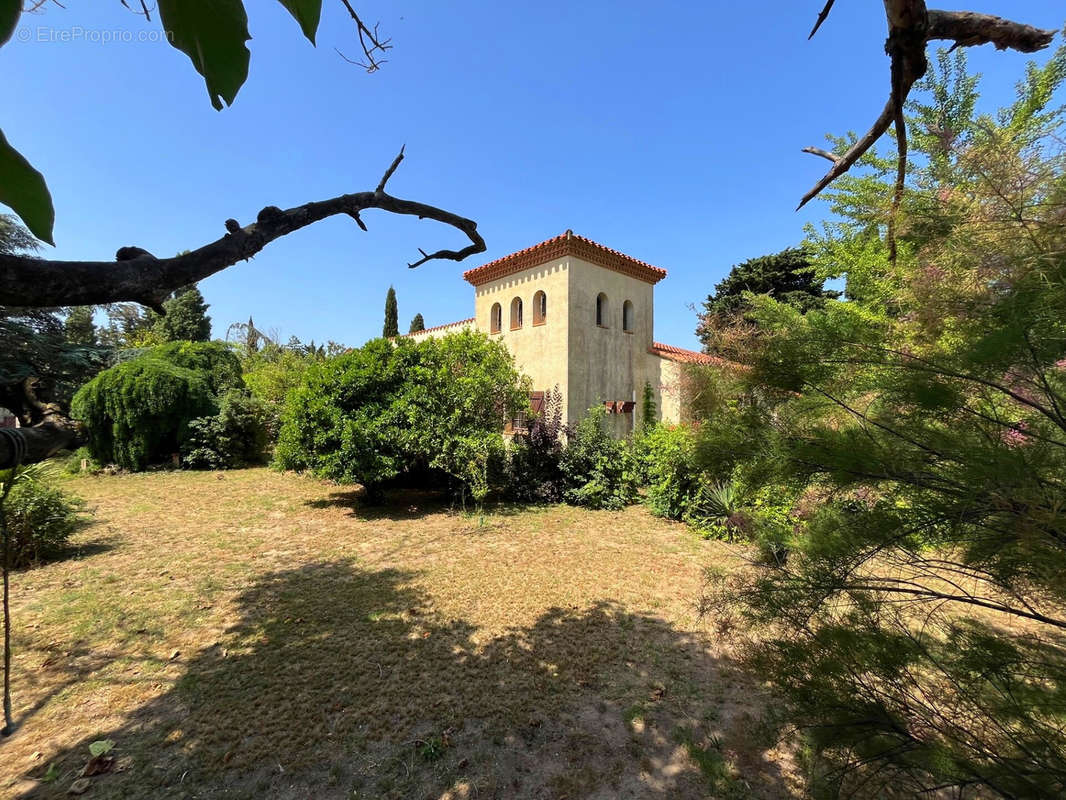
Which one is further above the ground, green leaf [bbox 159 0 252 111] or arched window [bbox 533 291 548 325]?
arched window [bbox 533 291 548 325]

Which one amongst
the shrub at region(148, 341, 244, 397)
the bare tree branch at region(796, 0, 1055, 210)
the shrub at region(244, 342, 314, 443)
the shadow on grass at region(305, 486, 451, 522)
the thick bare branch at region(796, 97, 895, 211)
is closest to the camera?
the bare tree branch at region(796, 0, 1055, 210)

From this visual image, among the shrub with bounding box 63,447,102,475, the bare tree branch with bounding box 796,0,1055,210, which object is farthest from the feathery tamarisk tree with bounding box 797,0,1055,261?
the shrub with bounding box 63,447,102,475

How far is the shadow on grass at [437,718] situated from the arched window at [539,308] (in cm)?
960

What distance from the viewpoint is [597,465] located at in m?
9.41

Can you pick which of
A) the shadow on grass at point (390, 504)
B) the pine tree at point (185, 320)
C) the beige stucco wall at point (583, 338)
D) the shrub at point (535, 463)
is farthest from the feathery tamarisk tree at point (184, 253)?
the pine tree at point (185, 320)

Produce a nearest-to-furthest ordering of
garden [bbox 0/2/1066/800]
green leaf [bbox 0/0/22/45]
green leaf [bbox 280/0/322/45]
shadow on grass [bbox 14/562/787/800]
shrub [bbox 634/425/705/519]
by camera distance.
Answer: green leaf [bbox 0/0/22/45], green leaf [bbox 280/0/322/45], garden [bbox 0/2/1066/800], shadow on grass [bbox 14/562/787/800], shrub [bbox 634/425/705/519]

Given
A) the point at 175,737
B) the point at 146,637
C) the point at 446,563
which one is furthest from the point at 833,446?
the point at 146,637

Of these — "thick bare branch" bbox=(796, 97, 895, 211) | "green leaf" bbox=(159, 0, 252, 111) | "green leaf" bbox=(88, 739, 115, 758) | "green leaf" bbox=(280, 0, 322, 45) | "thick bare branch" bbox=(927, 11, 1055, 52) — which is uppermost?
"thick bare branch" bbox=(927, 11, 1055, 52)

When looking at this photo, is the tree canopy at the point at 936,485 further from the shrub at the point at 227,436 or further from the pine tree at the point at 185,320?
the pine tree at the point at 185,320

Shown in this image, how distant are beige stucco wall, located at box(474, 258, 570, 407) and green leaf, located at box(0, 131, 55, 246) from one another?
34.4ft

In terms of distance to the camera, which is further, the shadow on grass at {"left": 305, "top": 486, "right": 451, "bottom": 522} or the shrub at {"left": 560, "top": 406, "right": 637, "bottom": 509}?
the shrub at {"left": 560, "top": 406, "right": 637, "bottom": 509}

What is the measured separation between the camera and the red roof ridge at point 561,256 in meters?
11.6

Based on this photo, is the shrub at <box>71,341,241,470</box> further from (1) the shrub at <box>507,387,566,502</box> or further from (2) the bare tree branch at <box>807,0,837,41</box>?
(2) the bare tree branch at <box>807,0,837,41</box>

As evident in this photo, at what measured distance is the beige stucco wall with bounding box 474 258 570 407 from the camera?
11828mm
